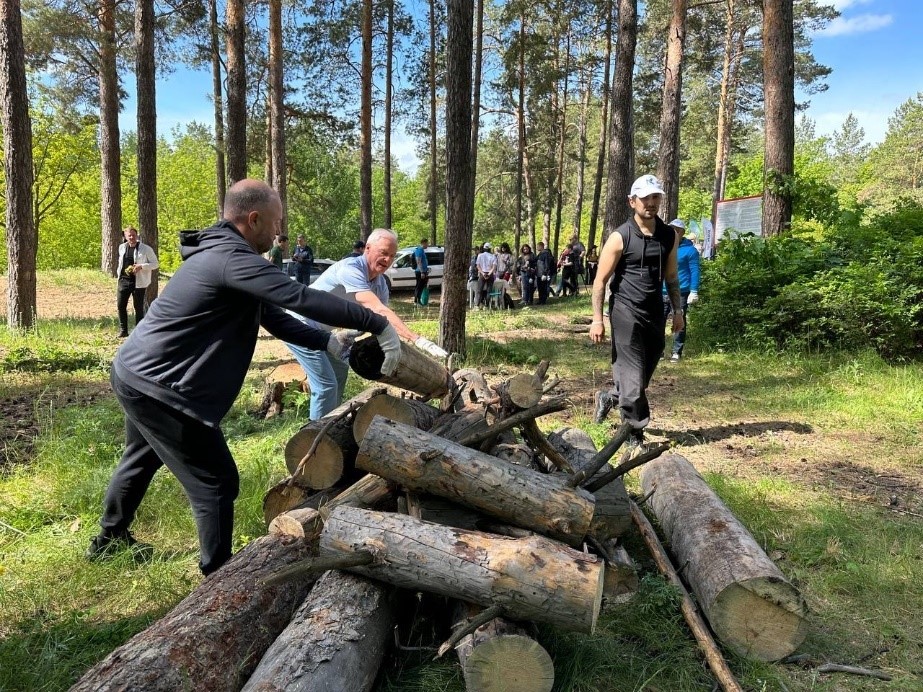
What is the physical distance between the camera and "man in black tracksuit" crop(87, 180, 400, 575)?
2.79 metres

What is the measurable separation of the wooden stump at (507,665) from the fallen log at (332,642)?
1.25 feet

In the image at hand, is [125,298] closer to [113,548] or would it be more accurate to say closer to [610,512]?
[113,548]

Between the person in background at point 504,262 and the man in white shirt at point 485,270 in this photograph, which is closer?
the man in white shirt at point 485,270

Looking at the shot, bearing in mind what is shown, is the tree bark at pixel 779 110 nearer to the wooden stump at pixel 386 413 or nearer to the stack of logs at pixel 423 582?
the stack of logs at pixel 423 582

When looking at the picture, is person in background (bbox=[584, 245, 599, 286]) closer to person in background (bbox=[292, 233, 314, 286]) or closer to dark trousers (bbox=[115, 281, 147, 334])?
person in background (bbox=[292, 233, 314, 286])

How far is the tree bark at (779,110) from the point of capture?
387 inches

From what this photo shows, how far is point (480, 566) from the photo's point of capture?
2439mm

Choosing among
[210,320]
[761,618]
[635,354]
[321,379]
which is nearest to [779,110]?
[635,354]

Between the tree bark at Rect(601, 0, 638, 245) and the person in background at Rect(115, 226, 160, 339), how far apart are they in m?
8.43

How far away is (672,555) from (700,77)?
1387 inches

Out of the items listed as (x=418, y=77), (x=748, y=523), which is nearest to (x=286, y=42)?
(x=418, y=77)

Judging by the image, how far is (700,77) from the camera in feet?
109

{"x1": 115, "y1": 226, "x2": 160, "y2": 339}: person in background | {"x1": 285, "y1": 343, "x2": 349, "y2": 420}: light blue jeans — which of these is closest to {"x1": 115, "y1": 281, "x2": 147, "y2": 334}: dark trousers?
{"x1": 115, "y1": 226, "x2": 160, "y2": 339}: person in background

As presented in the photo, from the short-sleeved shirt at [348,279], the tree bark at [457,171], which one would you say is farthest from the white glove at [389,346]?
the tree bark at [457,171]
